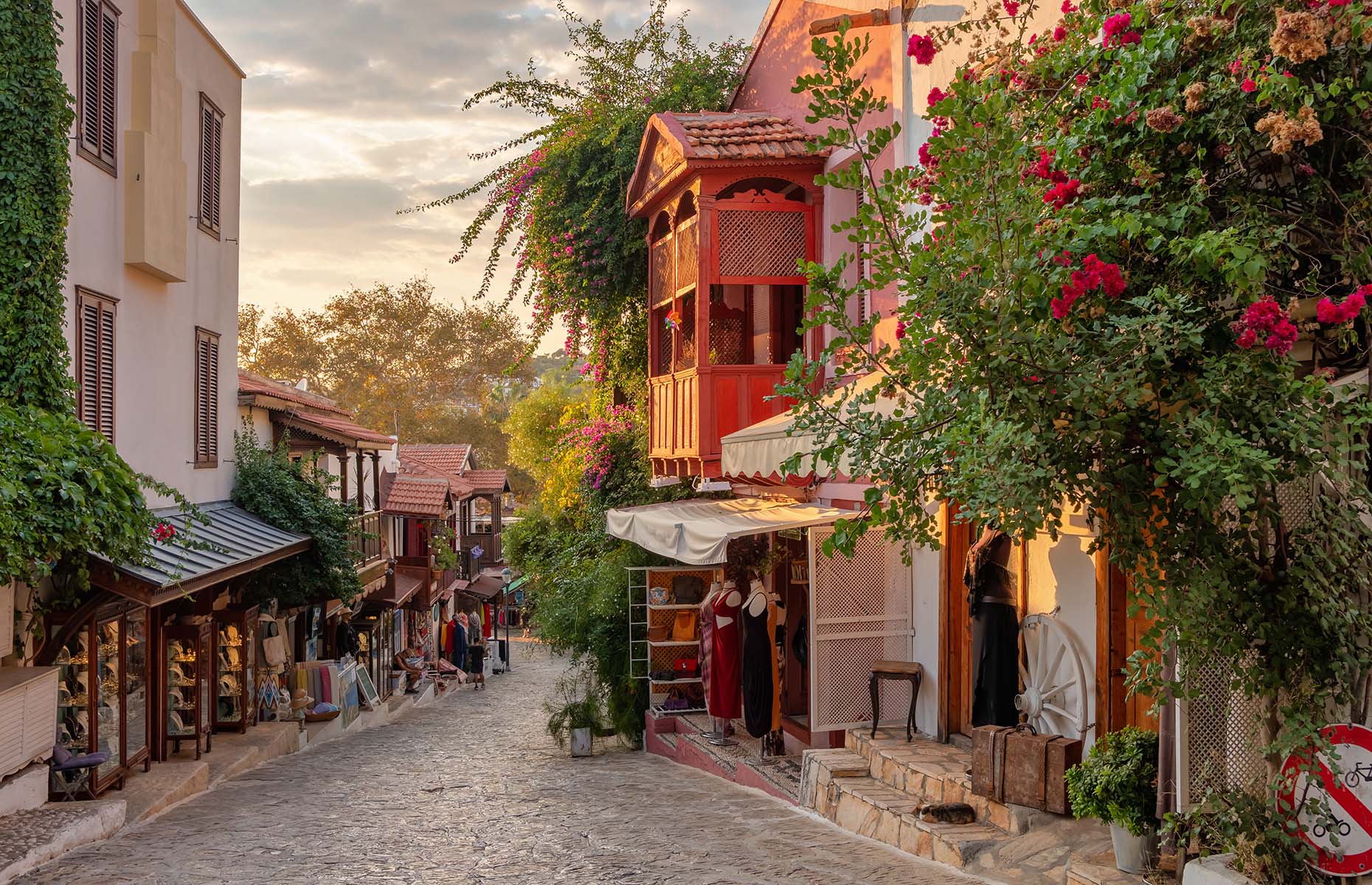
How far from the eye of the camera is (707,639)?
1311 cm

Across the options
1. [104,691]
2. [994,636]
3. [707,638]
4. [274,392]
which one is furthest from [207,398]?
[994,636]

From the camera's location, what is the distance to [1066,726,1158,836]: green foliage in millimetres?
6328

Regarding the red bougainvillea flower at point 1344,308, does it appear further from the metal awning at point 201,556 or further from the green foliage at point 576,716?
the green foliage at point 576,716

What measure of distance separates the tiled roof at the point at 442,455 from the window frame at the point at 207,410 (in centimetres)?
2830

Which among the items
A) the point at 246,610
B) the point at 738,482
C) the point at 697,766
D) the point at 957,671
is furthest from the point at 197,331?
the point at 957,671

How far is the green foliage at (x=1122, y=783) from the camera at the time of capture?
6.33m

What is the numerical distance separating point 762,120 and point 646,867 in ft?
30.6

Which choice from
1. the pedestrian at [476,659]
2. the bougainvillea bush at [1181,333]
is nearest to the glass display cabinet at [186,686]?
the bougainvillea bush at [1181,333]

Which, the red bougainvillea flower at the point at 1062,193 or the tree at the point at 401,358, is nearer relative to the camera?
the red bougainvillea flower at the point at 1062,193

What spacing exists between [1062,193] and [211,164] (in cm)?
1362

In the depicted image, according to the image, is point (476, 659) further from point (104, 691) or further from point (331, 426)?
point (104, 691)

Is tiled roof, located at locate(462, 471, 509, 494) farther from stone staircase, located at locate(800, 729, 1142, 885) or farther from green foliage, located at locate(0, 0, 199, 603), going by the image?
stone staircase, located at locate(800, 729, 1142, 885)

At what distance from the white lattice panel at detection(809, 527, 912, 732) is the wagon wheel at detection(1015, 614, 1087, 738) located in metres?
2.05

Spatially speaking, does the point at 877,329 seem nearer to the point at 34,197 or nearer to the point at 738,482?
the point at 738,482
